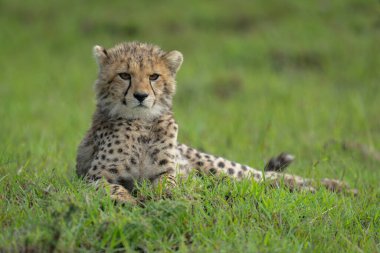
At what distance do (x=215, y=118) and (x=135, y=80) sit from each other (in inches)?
168

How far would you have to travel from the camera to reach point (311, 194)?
184 inches

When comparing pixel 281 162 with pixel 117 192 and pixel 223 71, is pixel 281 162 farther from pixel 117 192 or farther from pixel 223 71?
pixel 223 71

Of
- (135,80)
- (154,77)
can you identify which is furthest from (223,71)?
(135,80)

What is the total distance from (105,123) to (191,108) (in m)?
4.49

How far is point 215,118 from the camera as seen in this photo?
8.87 meters

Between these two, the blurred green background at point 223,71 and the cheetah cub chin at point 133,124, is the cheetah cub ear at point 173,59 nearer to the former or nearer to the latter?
the cheetah cub chin at point 133,124

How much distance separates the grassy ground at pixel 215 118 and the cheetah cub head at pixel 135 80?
0.62 metres

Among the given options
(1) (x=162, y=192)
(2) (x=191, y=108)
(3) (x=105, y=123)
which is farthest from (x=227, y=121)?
(1) (x=162, y=192)

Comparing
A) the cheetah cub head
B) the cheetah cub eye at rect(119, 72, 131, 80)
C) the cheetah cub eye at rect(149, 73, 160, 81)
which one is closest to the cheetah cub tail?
the cheetah cub head

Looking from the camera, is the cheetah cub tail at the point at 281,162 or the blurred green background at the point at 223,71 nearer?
the cheetah cub tail at the point at 281,162

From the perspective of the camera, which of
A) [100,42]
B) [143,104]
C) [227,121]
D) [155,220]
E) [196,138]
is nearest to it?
[155,220]

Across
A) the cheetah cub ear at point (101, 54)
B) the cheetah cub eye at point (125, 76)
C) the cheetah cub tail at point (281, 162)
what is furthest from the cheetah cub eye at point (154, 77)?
the cheetah cub tail at point (281, 162)

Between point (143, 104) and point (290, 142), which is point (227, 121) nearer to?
point (290, 142)

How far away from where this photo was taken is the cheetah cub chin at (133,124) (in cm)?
462
